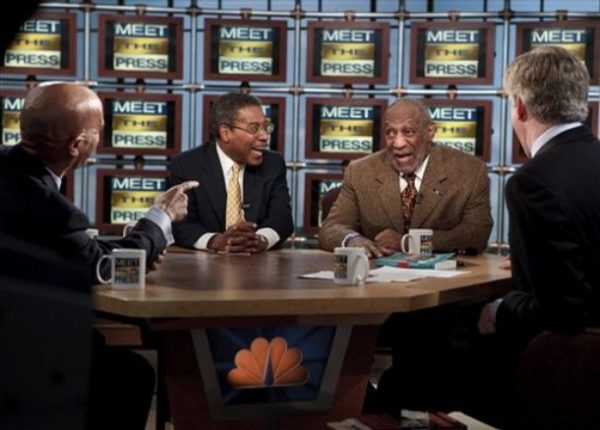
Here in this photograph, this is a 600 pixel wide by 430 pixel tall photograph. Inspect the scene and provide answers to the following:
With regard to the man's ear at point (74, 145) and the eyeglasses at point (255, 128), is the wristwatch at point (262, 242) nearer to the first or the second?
the eyeglasses at point (255, 128)

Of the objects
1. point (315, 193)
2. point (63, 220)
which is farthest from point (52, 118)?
point (315, 193)

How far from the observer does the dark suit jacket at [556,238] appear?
224 centimetres

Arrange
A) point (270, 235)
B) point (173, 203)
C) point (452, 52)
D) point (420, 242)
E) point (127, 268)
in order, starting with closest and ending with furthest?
point (127, 268) → point (173, 203) → point (420, 242) → point (270, 235) → point (452, 52)

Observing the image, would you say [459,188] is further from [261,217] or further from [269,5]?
[269,5]

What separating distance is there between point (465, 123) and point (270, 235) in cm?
237

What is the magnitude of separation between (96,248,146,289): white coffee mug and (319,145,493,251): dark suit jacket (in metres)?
1.48

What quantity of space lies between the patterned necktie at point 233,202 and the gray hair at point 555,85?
193 cm

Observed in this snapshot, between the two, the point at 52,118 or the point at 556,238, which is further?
the point at 52,118

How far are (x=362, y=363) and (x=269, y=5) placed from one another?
13.1ft

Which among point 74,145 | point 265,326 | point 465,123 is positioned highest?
point 465,123

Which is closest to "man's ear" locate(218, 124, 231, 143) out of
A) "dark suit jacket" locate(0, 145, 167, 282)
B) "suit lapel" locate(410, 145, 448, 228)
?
"suit lapel" locate(410, 145, 448, 228)

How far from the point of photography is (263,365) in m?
2.55

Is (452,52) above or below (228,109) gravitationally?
above

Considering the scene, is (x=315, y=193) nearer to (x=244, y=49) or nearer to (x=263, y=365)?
(x=244, y=49)
